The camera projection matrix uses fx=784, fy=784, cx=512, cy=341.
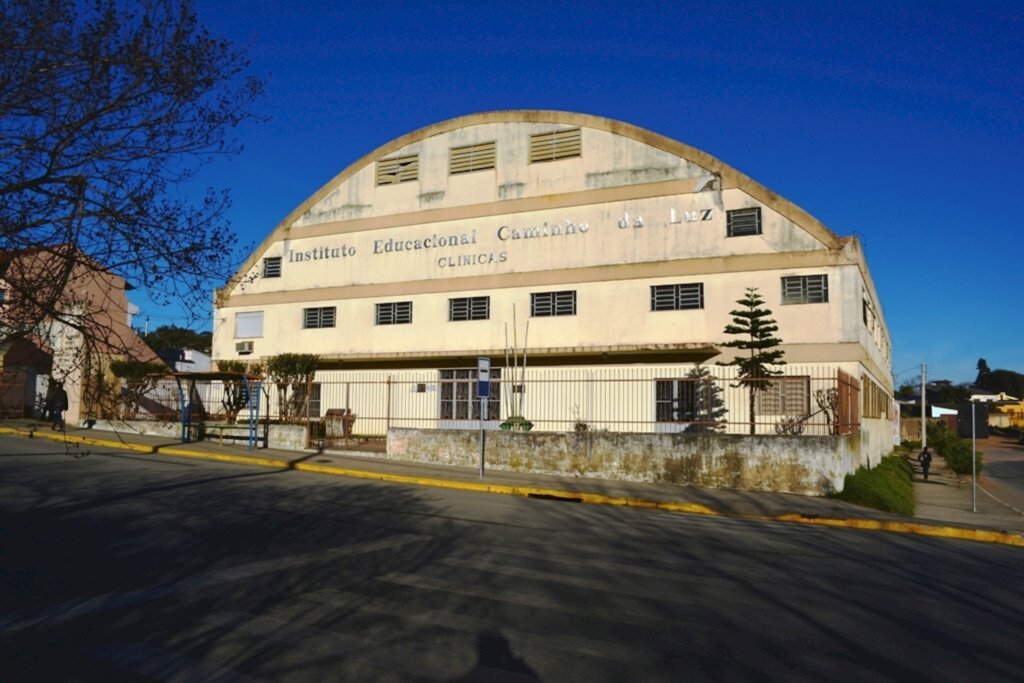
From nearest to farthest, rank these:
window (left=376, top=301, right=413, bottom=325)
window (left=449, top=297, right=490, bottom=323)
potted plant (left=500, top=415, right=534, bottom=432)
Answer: potted plant (left=500, top=415, right=534, bottom=432)
window (left=449, top=297, right=490, bottom=323)
window (left=376, top=301, right=413, bottom=325)

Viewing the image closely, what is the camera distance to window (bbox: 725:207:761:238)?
2439 centimetres

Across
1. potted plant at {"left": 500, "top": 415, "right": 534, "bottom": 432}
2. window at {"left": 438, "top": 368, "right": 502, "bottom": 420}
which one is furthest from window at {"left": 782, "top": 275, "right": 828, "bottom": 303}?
window at {"left": 438, "top": 368, "right": 502, "bottom": 420}

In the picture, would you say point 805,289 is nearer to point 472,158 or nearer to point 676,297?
point 676,297

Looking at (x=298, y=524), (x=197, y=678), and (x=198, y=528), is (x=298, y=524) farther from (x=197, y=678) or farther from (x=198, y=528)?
(x=197, y=678)

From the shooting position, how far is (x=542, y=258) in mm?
27172

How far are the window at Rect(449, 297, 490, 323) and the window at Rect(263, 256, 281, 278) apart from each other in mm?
8460

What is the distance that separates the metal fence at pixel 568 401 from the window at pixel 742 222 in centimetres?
434

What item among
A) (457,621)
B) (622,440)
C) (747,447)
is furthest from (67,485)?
(747,447)

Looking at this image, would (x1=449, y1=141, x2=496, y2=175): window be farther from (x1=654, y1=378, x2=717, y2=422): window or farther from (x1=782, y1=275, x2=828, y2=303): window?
(x1=782, y1=275, x2=828, y2=303): window

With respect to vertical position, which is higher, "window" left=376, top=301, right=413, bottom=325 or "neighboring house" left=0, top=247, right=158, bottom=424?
"window" left=376, top=301, right=413, bottom=325

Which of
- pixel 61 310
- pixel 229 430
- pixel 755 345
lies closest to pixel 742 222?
pixel 755 345

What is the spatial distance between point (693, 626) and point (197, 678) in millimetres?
3565

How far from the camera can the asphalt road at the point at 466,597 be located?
16.9ft

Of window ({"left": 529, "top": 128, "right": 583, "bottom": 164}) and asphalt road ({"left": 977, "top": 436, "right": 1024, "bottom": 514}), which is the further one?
window ({"left": 529, "top": 128, "right": 583, "bottom": 164})
